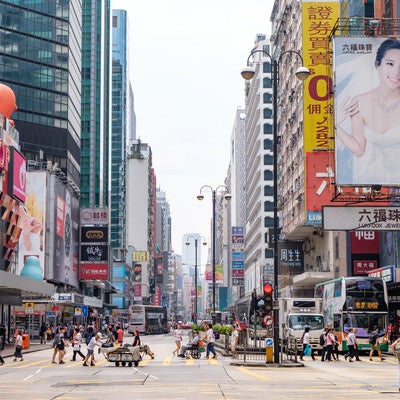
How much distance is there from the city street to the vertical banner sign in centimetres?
3590

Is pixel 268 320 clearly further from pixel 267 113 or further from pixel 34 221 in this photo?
pixel 267 113

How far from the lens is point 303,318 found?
49.9 m

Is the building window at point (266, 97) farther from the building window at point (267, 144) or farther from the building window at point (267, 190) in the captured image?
the building window at point (267, 190)

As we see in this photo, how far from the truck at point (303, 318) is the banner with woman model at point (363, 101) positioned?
41.0 feet

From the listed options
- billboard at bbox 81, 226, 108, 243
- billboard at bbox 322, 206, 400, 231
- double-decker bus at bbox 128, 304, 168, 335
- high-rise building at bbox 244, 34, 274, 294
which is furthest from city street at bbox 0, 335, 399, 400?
high-rise building at bbox 244, 34, 274, 294

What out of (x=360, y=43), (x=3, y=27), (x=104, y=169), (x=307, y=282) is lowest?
(x=307, y=282)

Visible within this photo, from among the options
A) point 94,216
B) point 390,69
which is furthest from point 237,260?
point 390,69

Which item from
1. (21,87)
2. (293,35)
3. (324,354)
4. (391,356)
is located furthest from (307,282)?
(21,87)

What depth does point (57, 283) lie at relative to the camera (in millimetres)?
91750

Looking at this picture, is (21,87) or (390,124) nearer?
(390,124)

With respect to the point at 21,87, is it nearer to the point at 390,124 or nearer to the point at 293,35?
the point at 293,35

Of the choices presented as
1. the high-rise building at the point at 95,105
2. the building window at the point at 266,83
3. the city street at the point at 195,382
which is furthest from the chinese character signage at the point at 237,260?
the city street at the point at 195,382

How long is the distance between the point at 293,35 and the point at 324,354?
163 feet

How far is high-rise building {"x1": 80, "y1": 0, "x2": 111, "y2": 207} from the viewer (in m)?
151
